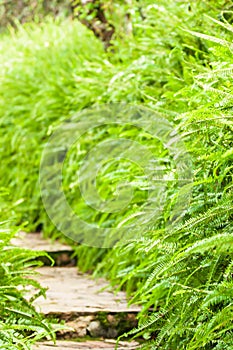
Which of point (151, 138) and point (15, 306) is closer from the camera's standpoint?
point (15, 306)

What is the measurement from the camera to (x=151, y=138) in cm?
325

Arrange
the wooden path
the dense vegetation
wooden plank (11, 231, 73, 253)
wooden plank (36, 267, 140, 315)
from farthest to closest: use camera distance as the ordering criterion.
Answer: wooden plank (11, 231, 73, 253) → wooden plank (36, 267, 140, 315) → the wooden path → the dense vegetation

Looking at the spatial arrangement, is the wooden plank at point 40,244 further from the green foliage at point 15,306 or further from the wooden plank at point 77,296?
the green foliage at point 15,306

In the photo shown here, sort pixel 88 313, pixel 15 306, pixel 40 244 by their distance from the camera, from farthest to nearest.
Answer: pixel 40 244
pixel 88 313
pixel 15 306

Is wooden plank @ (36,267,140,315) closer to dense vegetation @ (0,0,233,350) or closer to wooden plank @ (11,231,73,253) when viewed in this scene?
dense vegetation @ (0,0,233,350)

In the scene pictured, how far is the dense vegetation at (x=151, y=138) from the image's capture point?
1.94m

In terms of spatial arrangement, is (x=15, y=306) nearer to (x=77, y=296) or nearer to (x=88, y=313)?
(x=88, y=313)

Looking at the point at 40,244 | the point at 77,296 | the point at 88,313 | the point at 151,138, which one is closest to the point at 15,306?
the point at 88,313

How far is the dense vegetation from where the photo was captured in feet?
6.37

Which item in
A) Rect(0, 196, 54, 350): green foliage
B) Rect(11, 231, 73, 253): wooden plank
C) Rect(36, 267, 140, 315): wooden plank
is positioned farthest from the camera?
Rect(11, 231, 73, 253): wooden plank

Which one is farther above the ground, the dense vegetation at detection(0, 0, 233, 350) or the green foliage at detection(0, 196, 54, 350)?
the dense vegetation at detection(0, 0, 233, 350)

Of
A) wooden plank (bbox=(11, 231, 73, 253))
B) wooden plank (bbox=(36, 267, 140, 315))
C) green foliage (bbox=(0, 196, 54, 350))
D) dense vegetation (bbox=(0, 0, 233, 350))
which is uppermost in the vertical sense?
dense vegetation (bbox=(0, 0, 233, 350))

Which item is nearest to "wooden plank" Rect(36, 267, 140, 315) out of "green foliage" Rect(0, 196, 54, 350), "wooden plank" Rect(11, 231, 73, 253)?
"green foliage" Rect(0, 196, 54, 350)

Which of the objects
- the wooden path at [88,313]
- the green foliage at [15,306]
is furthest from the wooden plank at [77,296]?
the green foliage at [15,306]
